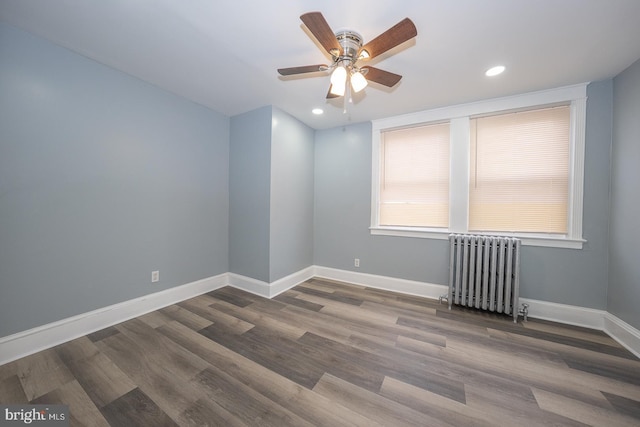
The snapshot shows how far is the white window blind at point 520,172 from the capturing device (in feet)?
7.69

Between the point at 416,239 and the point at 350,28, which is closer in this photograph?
the point at 350,28

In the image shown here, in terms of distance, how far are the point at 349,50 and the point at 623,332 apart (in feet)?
11.0

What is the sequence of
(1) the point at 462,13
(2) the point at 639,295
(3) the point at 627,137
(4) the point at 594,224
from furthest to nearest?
(4) the point at 594,224
(3) the point at 627,137
(2) the point at 639,295
(1) the point at 462,13

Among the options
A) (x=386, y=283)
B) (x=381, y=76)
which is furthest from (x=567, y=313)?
(x=381, y=76)

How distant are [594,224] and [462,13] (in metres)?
2.45

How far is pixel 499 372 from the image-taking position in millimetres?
1595

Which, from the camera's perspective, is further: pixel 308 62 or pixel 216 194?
pixel 216 194

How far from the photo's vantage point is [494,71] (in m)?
2.02

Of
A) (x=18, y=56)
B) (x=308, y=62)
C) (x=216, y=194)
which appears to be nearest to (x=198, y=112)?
(x=216, y=194)

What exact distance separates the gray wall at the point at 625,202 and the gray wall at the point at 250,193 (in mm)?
3513

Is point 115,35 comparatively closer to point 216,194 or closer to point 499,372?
Result: point 216,194

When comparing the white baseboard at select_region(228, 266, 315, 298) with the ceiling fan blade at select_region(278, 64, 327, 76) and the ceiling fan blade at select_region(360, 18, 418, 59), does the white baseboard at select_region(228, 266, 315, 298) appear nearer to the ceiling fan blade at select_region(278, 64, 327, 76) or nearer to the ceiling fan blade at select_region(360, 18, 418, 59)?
the ceiling fan blade at select_region(278, 64, 327, 76)

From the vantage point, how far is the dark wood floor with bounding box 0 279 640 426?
1265 millimetres

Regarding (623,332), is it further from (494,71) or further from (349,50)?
(349,50)
